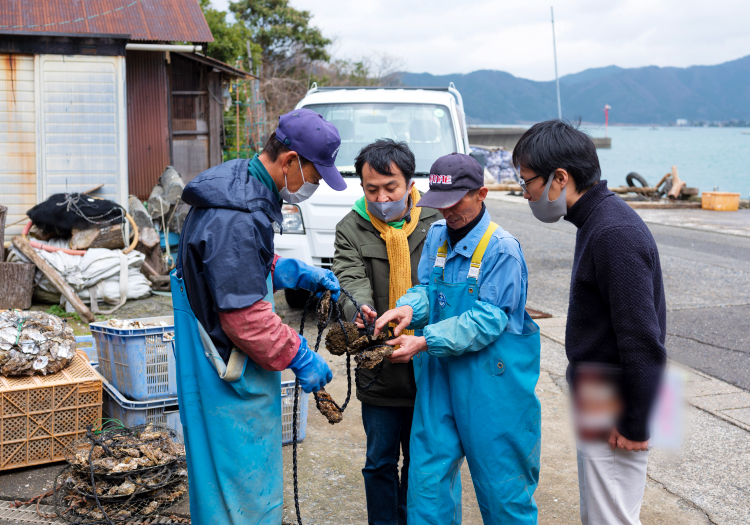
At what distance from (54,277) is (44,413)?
3796mm

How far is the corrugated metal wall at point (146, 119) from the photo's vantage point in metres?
11.5

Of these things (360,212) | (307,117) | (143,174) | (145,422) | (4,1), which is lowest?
(145,422)

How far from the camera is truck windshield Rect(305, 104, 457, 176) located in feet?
22.5

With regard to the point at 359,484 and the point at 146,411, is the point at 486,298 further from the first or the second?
the point at 146,411

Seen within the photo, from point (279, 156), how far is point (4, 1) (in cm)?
973

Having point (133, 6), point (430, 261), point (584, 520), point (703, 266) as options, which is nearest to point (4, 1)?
point (133, 6)

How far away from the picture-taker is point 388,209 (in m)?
3.03

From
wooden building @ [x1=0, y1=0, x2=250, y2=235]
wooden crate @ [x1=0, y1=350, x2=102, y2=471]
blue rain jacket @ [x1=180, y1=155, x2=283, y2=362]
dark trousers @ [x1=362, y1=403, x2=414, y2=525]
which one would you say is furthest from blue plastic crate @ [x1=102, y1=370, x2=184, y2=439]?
wooden building @ [x1=0, y1=0, x2=250, y2=235]

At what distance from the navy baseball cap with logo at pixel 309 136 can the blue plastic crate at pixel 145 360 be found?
1.93 meters

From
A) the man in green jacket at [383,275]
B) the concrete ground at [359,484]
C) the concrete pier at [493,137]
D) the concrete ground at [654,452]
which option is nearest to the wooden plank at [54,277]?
the concrete ground at [654,452]

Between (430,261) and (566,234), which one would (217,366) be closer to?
(430,261)

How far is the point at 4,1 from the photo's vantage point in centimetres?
976

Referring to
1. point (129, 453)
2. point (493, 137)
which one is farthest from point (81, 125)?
point (493, 137)

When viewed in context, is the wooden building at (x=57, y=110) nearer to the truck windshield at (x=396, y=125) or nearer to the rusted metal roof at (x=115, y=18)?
the rusted metal roof at (x=115, y=18)
